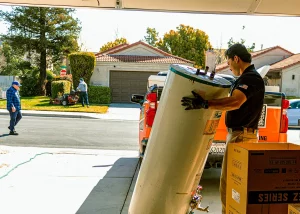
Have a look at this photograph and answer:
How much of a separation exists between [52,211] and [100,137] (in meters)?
6.31

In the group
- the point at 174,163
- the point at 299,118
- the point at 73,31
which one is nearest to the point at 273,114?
the point at 174,163

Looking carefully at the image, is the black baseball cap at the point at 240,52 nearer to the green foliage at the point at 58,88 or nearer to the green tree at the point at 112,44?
the green foliage at the point at 58,88

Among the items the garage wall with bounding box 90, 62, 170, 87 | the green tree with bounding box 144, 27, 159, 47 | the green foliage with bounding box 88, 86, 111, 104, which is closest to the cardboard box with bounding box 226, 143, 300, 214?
the green foliage with bounding box 88, 86, 111, 104

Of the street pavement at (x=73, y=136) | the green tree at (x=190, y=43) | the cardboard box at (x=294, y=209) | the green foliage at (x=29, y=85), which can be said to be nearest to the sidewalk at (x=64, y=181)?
the street pavement at (x=73, y=136)

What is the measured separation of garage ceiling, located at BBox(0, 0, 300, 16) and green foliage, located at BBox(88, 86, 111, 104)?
18299mm

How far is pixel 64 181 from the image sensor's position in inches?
214

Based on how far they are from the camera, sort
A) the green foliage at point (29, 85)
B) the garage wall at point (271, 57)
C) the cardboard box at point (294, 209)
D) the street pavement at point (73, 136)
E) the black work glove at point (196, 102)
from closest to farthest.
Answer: the cardboard box at point (294, 209) < the black work glove at point (196, 102) < the street pavement at point (73, 136) < the green foliage at point (29, 85) < the garage wall at point (271, 57)

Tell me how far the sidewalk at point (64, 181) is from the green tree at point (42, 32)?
65.3ft

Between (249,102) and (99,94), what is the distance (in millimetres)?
20753

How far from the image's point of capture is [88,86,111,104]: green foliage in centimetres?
2338

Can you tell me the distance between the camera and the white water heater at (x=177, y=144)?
107 inches

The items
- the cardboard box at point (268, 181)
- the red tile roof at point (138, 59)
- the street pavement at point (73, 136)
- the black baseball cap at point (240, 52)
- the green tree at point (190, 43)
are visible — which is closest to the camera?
the cardboard box at point (268, 181)

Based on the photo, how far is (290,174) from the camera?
2248 millimetres

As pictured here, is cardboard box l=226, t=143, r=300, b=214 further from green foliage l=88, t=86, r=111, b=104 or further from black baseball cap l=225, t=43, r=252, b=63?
green foliage l=88, t=86, r=111, b=104
